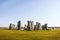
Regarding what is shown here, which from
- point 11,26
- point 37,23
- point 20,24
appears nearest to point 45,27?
point 37,23

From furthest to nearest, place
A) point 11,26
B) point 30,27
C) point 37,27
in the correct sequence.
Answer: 1. point 11,26
2. point 37,27
3. point 30,27

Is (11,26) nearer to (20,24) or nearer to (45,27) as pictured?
(20,24)

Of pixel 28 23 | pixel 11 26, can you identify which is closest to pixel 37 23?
pixel 28 23

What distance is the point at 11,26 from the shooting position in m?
107

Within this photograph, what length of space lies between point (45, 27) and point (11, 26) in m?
25.7

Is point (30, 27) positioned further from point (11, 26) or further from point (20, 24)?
point (11, 26)

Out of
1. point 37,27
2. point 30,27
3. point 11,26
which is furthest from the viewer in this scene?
point 11,26

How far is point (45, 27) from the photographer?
330 feet

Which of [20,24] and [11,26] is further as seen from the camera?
[11,26]

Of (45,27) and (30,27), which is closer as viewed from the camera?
(30,27)

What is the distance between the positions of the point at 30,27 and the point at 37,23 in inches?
514

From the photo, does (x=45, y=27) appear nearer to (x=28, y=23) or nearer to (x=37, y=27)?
(x=37, y=27)

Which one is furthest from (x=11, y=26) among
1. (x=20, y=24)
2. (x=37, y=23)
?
(x=37, y=23)

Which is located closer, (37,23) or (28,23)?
(28,23)
